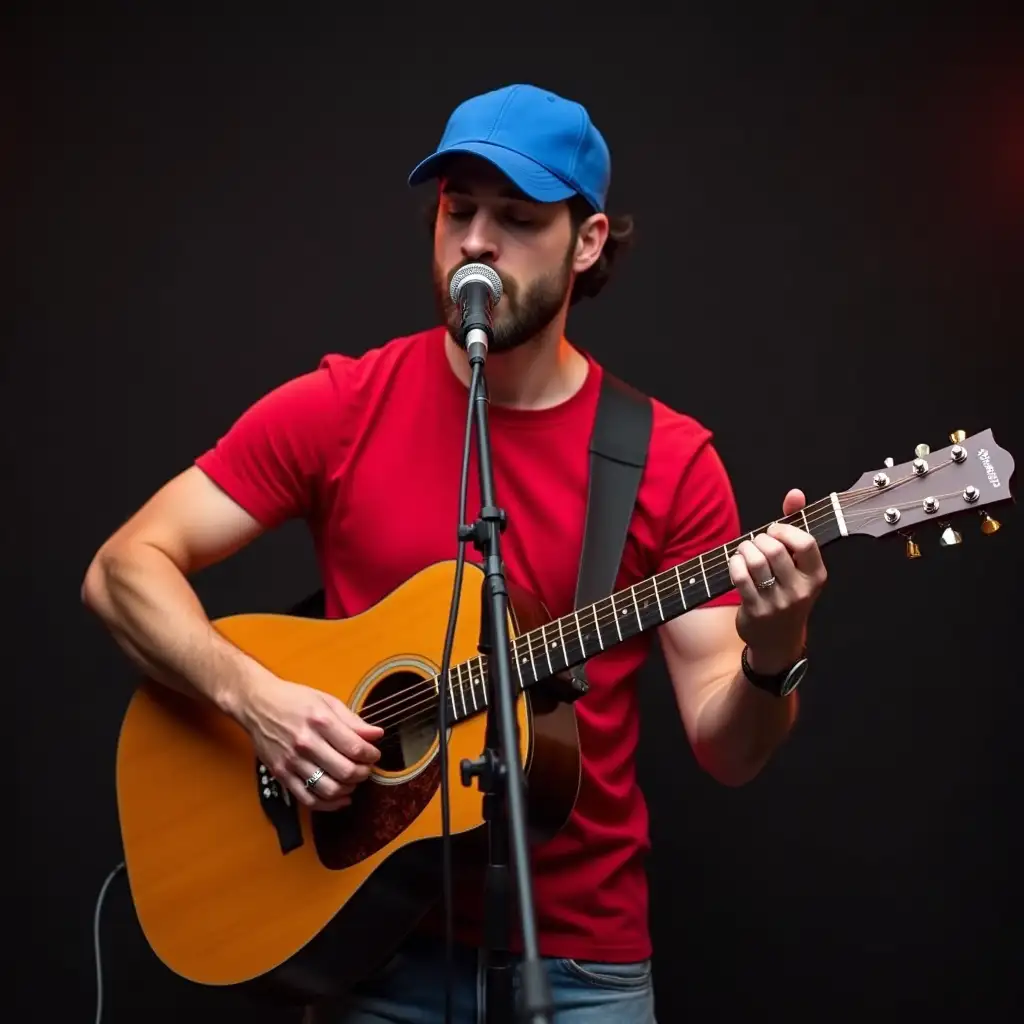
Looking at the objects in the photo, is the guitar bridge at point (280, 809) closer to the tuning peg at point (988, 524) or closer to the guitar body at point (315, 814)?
the guitar body at point (315, 814)

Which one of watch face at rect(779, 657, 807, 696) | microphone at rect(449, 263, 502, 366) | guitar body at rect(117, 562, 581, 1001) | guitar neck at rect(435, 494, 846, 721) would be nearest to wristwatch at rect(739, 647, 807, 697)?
watch face at rect(779, 657, 807, 696)

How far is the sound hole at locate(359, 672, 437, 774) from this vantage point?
188 cm

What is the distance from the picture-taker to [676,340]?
9.08ft

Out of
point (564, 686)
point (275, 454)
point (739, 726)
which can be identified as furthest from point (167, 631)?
point (739, 726)

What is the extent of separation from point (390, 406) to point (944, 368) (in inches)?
48.5

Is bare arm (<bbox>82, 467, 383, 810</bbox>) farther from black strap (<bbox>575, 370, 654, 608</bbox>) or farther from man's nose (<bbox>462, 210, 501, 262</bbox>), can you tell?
man's nose (<bbox>462, 210, 501, 262</bbox>)

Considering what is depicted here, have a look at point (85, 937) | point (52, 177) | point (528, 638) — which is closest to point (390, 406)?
point (528, 638)

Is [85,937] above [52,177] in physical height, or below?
below

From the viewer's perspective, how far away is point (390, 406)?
2182 millimetres

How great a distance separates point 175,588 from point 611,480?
737 mm

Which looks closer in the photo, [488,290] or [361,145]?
[488,290]

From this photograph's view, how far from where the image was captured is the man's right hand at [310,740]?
183 centimetres

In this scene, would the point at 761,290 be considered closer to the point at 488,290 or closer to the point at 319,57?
the point at 319,57

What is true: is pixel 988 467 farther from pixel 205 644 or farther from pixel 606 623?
pixel 205 644
